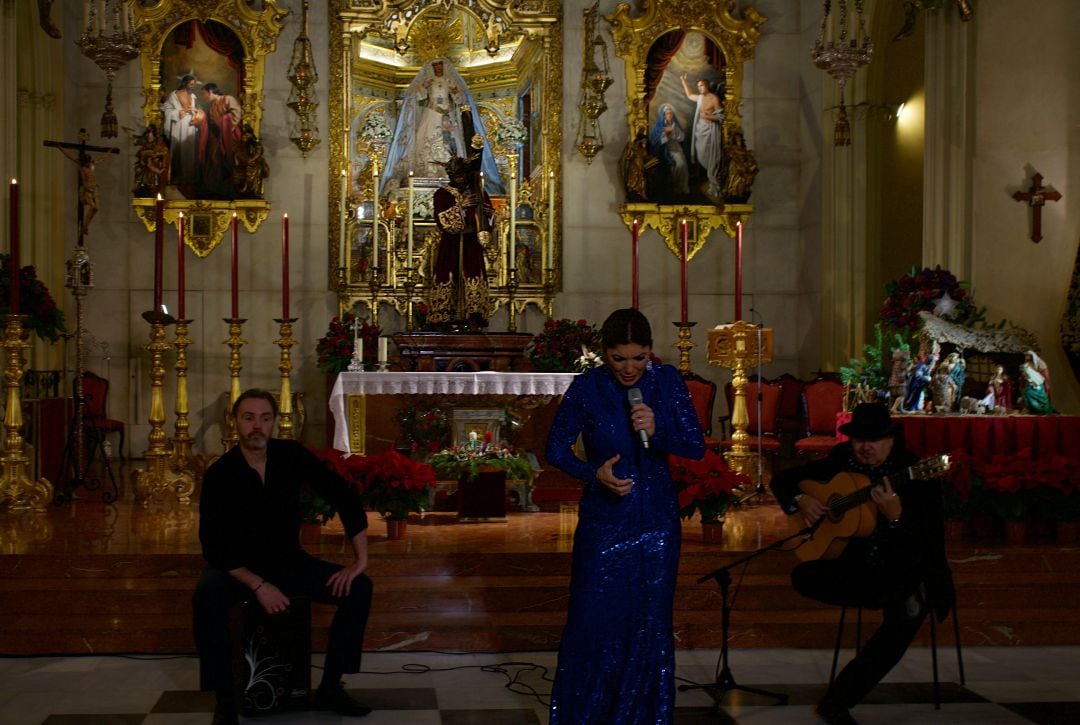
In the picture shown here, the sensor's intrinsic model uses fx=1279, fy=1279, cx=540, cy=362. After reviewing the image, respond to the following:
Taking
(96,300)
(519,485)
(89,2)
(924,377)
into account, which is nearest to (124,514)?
(519,485)

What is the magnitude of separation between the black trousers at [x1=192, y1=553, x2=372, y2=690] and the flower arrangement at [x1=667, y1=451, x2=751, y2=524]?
9.42 ft

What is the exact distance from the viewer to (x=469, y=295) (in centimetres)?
1256

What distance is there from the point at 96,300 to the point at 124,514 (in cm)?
514

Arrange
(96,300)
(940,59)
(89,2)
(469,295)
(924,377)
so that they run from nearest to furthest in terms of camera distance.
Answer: (924,377) < (89,2) < (940,59) < (469,295) < (96,300)

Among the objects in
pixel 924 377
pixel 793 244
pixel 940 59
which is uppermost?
pixel 940 59

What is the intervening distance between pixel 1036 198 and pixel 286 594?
797cm

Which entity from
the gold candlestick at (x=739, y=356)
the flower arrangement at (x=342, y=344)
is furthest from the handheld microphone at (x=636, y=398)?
the flower arrangement at (x=342, y=344)

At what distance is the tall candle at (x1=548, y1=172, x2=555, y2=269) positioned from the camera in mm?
14000

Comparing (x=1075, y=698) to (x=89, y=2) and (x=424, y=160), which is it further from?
(x=424, y=160)

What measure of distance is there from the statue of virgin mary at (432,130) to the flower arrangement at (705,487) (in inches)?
267

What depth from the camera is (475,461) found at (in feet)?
31.0

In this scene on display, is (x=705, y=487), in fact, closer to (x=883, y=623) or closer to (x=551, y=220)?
(x=883, y=623)

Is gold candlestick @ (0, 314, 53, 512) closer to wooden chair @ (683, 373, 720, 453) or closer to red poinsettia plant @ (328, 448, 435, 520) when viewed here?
red poinsettia plant @ (328, 448, 435, 520)

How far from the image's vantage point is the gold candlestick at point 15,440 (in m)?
9.23
